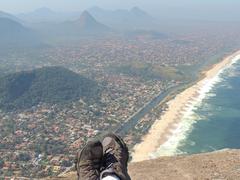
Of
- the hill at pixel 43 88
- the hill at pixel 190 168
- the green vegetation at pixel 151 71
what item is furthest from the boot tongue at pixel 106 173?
the green vegetation at pixel 151 71

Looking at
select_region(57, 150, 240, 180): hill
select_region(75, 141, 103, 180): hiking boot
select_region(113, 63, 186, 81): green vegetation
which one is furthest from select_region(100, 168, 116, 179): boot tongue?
select_region(113, 63, 186, 81): green vegetation

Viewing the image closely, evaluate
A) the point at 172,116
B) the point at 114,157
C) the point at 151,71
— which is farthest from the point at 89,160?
the point at 151,71

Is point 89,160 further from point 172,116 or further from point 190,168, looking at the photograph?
point 172,116

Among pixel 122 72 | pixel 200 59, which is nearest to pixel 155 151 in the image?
pixel 122 72

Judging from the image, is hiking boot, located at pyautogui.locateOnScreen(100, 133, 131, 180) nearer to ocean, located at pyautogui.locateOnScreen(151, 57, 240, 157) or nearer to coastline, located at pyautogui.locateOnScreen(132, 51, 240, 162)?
coastline, located at pyautogui.locateOnScreen(132, 51, 240, 162)

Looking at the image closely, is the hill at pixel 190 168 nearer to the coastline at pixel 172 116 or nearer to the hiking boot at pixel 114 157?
the hiking boot at pixel 114 157
